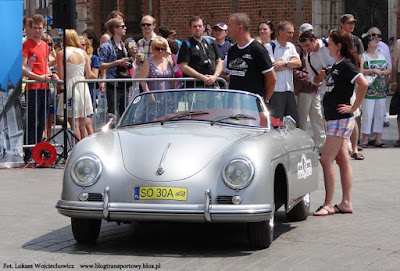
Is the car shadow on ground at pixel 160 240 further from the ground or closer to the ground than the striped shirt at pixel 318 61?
closer to the ground

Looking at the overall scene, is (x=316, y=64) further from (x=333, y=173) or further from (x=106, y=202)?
(x=106, y=202)

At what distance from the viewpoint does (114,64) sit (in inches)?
576

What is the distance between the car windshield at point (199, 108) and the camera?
8414 millimetres

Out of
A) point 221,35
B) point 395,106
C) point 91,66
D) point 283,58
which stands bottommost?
point 395,106

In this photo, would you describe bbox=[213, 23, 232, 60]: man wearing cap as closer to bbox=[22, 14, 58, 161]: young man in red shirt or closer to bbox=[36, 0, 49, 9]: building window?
bbox=[22, 14, 58, 161]: young man in red shirt

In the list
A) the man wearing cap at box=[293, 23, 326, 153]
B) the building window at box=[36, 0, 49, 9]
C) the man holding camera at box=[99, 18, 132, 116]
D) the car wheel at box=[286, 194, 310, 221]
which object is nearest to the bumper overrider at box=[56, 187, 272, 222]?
the car wheel at box=[286, 194, 310, 221]

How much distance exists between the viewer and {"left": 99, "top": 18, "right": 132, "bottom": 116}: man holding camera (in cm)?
1439

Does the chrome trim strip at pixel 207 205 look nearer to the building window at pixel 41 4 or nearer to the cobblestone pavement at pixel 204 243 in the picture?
the cobblestone pavement at pixel 204 243

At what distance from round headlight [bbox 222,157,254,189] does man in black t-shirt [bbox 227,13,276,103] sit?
10.6ft

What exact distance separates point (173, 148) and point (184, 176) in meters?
0.38

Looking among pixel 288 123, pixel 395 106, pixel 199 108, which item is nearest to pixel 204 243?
pixel 199 108

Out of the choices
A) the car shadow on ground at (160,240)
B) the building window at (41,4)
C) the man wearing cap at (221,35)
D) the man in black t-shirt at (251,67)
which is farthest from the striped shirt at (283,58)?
the building window at (41,4)

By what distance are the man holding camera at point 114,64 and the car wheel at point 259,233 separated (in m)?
7.03

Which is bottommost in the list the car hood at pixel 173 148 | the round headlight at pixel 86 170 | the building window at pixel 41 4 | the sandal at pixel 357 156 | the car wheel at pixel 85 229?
the sandal at pixel 357 156
